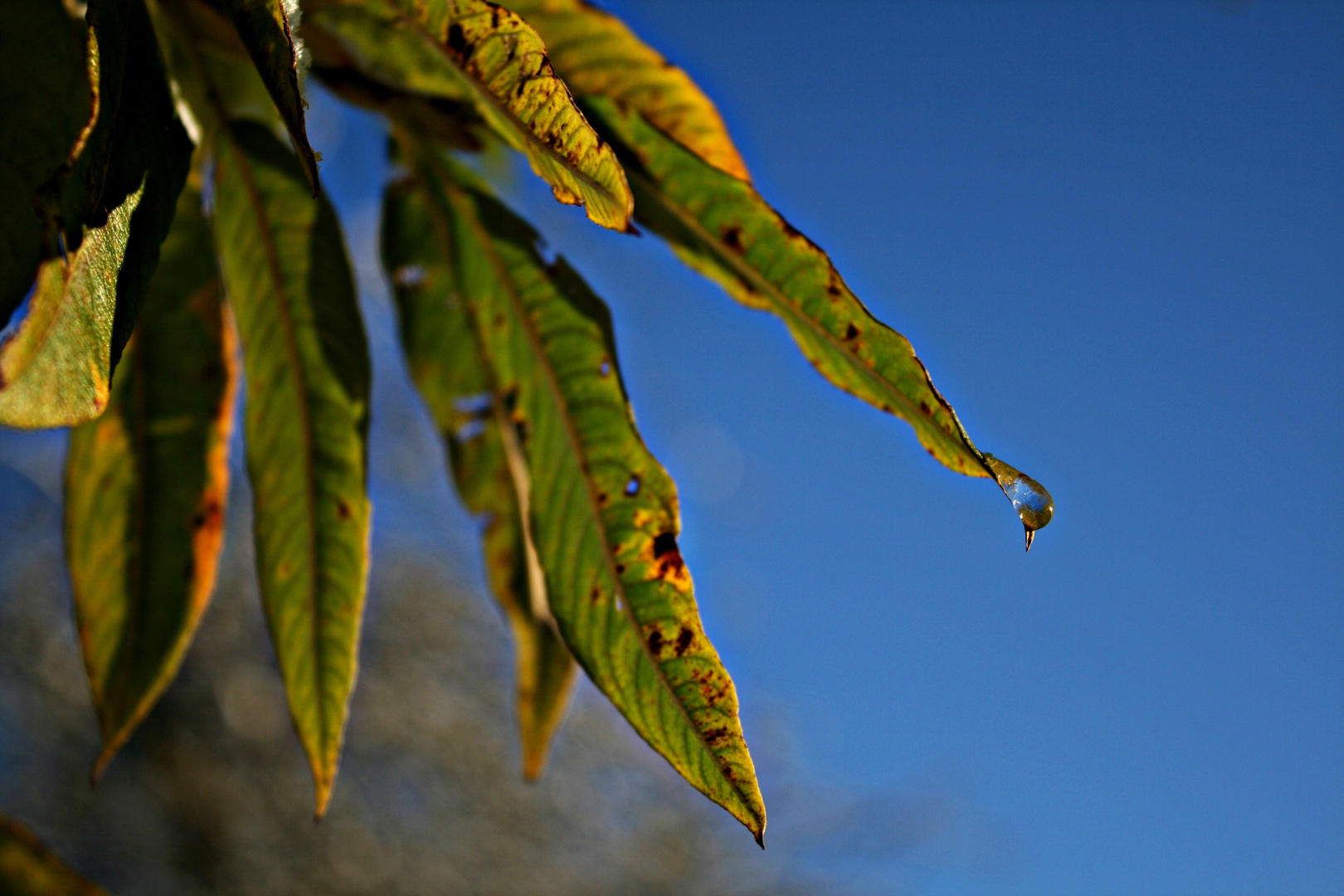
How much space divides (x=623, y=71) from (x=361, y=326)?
262 millimetres

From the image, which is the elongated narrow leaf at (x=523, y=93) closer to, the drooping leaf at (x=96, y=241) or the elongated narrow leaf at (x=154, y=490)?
the drooping leaf at (x=96, y=241)

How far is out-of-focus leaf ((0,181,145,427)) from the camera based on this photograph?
14.2 inches

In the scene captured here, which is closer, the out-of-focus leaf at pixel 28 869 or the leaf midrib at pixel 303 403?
the out-of-focus leaf at pixel 28 869

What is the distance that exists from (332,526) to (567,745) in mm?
5758

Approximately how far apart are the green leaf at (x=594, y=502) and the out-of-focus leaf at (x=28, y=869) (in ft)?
0.90

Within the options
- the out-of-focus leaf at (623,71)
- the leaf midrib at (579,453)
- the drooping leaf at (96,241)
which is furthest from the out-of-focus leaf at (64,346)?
the out-of-focus leaf at (623,71)

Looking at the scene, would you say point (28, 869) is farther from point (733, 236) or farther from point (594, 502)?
point (733, 236)

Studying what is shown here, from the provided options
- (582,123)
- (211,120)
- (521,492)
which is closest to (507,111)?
(582,123)

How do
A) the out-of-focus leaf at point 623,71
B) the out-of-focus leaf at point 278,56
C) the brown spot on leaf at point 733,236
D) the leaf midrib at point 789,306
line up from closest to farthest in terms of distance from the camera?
the out-of-focus leaf at point 278,56
the leaf midrib at point 789,306
the brown spot on leaf at point 733,236
the out-of-focus leaf at point 623,71

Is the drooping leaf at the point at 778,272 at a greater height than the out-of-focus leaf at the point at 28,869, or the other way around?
the drooping leaf at the point at 778,272

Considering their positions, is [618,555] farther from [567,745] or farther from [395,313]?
[567,745]

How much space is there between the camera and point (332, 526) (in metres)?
0.74

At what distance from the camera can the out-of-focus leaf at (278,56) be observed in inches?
13.5

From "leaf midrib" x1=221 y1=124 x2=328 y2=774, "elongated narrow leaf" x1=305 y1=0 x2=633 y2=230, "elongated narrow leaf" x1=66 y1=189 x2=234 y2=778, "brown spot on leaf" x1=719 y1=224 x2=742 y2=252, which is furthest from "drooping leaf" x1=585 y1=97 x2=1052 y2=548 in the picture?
"elongated narrow leaf" x1=66 y1=189 x2=234 y2=778
